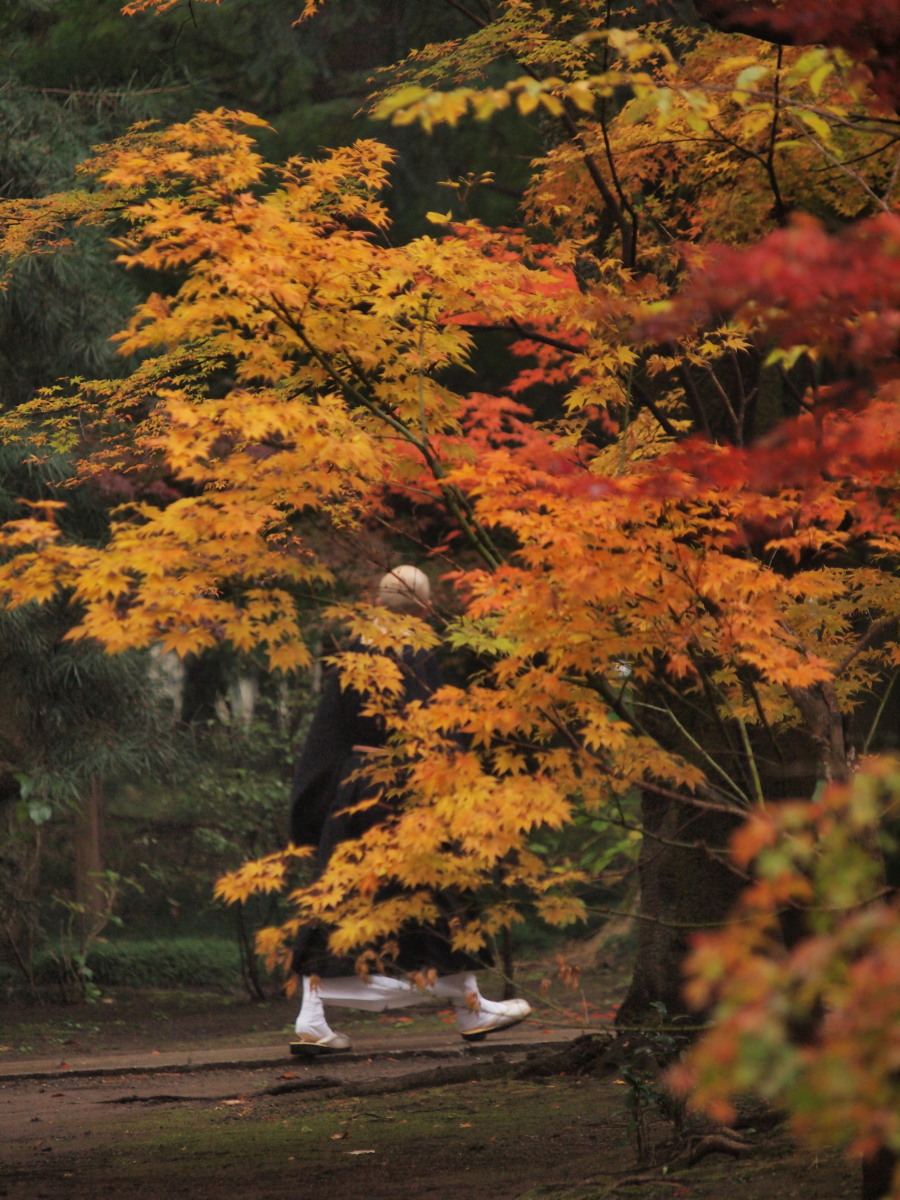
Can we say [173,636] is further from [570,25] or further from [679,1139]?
[570,25]

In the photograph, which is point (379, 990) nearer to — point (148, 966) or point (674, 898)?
point (674, 898)

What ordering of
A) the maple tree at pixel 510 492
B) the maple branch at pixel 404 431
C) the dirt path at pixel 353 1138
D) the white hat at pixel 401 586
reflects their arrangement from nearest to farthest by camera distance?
the maple tree at pixel 510 492 < the maple branch at pixel 404 431 < the dirt path at pixel 353 1138 < the white hat at pixel 401 586

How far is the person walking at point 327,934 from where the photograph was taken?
652 cm

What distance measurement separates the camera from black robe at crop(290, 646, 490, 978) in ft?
21.5

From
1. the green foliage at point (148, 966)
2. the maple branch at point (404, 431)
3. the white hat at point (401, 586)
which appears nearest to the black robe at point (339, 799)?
the white hat at point (401, 586)

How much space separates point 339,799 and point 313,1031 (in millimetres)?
1336

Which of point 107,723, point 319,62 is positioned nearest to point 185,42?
point 319,62

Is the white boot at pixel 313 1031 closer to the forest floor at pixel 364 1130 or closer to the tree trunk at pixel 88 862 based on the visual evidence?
the forest floor at pixel 364 1130

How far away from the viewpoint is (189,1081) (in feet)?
22.4

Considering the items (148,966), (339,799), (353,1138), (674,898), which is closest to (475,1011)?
(674,898)

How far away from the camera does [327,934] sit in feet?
21.8

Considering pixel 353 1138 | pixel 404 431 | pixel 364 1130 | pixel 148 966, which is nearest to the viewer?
pixel 404 431

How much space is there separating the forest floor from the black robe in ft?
1.89

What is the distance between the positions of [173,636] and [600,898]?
36.1ft
